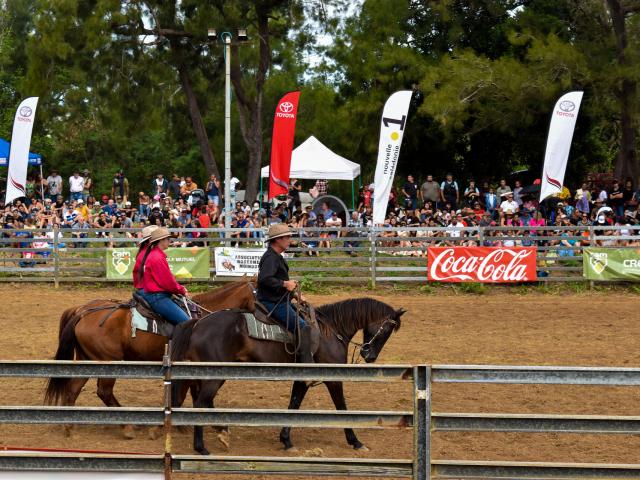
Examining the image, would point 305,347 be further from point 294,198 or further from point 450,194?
point 450,194

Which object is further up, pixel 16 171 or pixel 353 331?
pixel 16 171

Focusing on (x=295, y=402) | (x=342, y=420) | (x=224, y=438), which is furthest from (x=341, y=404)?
(x=342, y=420)

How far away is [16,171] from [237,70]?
462 inches

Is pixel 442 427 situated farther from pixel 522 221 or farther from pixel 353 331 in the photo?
pixel 522 221

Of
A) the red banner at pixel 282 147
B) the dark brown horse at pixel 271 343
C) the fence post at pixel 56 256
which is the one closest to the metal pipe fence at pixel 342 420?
the dark brown horse at pixel 271 343

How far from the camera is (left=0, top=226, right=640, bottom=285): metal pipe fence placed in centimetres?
2128

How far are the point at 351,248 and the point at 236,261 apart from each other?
A: 2735 mm

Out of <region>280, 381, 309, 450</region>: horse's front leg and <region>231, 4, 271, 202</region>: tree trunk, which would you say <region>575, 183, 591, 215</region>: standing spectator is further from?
<region>280, 381, 309, 450</region>: horse's front leg

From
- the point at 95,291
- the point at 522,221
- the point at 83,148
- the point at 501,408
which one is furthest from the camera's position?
the point at 83,148

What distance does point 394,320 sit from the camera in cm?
967

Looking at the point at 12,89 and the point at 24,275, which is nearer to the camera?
the point at 24,275

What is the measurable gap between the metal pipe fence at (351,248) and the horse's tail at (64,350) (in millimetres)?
10371

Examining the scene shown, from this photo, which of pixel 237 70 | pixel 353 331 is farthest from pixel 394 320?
pixel 237 70

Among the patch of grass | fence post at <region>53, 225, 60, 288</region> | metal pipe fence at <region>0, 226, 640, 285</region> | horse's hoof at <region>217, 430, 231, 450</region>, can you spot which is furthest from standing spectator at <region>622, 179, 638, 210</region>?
horse's hoof at <region>217, 430, 231, 450</region>
